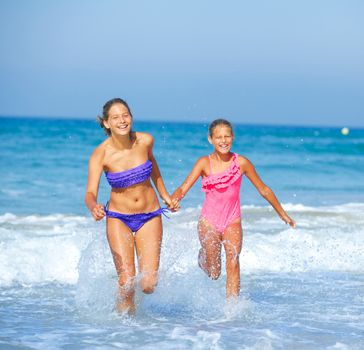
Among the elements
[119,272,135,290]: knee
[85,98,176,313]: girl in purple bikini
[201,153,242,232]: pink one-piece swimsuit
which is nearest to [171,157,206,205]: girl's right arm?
[201,153,242,232]: pink one-piece swimsuit

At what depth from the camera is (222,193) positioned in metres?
6.64

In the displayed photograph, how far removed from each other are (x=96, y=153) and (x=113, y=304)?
54.6 inches

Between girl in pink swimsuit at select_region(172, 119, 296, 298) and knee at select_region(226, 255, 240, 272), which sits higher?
girl in pink swimsuit at select_region(172, 119, 296, 298)

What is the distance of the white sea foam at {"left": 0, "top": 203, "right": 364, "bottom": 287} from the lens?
7.73 metres

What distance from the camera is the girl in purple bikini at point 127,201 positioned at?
6133mm

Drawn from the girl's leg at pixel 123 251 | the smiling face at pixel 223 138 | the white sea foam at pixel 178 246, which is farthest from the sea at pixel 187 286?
the smiling face at pixel 223 138

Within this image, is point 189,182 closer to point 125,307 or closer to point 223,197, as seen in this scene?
point 223,197

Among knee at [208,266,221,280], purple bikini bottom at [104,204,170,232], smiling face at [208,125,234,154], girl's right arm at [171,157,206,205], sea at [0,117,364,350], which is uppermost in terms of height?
smiling face at [208,125,234,154]

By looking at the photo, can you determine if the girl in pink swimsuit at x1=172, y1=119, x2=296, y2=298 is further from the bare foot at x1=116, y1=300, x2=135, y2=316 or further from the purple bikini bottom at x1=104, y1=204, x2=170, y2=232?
the bare foot at x1=116, y1=300, x2=135, y2=316

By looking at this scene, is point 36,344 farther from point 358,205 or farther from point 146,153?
point 358,205

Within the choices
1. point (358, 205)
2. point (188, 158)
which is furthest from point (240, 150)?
point (358, 205)

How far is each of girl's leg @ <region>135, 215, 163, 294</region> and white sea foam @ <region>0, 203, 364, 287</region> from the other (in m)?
0.35

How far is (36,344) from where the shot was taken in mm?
5789

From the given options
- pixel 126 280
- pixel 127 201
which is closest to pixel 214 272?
pixel 126 280
